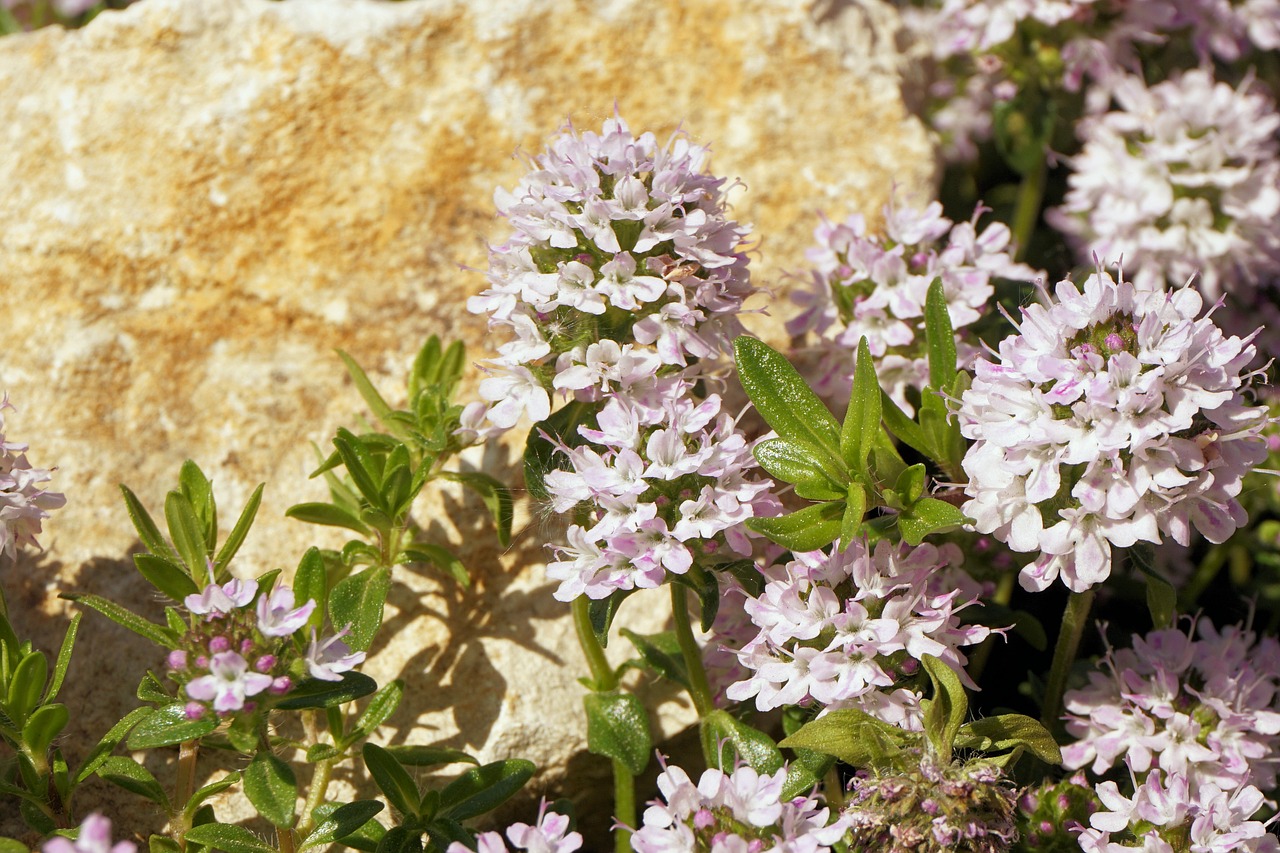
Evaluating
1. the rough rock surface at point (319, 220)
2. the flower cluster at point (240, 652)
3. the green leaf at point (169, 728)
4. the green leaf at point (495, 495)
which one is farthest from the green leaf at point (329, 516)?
the green leaf at point (169, 728)

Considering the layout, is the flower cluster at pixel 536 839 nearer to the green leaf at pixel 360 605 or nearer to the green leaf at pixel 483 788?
the green leaf at pixel 483 788

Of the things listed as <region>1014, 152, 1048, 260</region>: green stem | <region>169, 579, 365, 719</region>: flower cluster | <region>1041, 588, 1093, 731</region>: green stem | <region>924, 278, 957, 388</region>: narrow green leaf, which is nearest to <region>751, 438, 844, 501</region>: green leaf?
<region>924, 278, 957, 388</region>: narrow green leaf

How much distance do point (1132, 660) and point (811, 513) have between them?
1.17 meters

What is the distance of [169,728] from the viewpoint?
265cm

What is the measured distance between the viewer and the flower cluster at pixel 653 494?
105 inches

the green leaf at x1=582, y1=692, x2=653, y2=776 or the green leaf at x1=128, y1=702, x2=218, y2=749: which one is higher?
the green leaf at x1=128, y1=702, x2=218, y2=749

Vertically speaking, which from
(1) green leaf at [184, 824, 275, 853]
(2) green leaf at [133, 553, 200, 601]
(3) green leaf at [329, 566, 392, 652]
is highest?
(2) green leaf at [133, 553, 200, 601]

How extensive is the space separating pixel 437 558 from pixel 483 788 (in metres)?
0.64

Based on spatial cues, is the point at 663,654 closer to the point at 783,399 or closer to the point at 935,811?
the point at 783,399

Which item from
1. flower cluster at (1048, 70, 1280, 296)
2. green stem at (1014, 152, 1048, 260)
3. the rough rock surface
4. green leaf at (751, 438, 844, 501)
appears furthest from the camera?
green stem at (1014, 152, 1048, 260)

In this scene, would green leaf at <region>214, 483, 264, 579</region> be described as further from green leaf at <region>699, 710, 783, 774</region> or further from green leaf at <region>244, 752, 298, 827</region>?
green leaf at <region>699, 710, 783, 774</region>

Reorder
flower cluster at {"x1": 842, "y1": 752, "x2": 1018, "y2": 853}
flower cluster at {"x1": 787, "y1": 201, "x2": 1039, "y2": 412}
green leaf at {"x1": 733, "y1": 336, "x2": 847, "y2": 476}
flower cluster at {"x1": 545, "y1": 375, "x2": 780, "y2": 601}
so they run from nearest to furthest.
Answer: flower cluster at {"x1": 842, "y1": 752, "x2": 1018, "y2": 853} → flower cluster at {"x1": 545, "y1": 375, "x2": 780, "y2": 601} → green leaf at {"x1": 733, "y1": 336, "x2": 847, "y2": 476} → flower cluster at {"x1": 787, "y1": 201, "x2": 1039, "y2": 412}

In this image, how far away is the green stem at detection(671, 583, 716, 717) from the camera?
3.03m

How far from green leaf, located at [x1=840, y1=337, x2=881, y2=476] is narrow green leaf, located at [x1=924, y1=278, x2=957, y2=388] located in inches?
10.9
